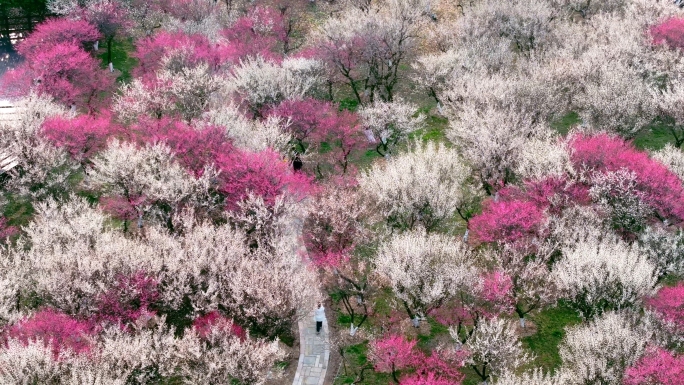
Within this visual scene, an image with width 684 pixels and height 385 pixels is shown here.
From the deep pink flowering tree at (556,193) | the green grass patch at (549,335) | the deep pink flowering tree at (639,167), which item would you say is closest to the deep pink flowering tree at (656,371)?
Answer: the green grass patch at (549,335)

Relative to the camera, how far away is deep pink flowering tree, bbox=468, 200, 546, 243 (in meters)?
42.7

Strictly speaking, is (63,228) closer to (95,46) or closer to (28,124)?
(28,124)

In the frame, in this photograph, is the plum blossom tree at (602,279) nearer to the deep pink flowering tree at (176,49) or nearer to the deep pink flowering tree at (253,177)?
the deep pink flowering tree at (253,177)

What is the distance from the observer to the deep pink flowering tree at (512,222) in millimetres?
42744

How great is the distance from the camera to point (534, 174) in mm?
47000

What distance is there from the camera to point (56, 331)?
34.8 metres

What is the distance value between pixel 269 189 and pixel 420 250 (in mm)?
12992

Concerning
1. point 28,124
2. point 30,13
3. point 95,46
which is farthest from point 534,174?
point 30,13

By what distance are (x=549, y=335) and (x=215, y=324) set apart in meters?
23.2

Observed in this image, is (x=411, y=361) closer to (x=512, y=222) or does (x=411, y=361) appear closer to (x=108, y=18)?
(x=512, y=222)

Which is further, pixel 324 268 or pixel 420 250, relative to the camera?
pixel 324 268

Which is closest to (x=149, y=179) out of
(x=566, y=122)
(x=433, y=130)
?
(x=433, y=130)

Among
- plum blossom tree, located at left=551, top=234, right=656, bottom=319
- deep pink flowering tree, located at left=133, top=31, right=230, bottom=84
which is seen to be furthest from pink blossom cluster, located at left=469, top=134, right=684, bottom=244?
deep pink flowering tree, located at left=133, top=31, right=230, bottom=84

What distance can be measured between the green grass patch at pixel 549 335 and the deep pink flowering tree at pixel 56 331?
28.4 m
